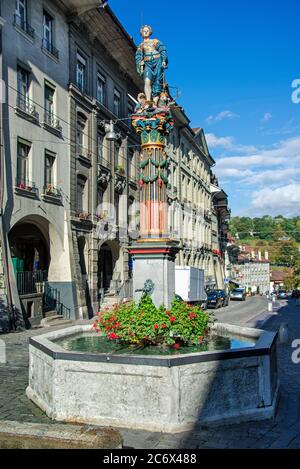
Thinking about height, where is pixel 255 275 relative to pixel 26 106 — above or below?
below

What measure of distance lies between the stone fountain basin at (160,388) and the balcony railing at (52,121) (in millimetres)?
17131

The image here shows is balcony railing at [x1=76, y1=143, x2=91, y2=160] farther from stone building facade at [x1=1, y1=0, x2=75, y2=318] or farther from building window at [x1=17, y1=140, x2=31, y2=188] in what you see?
building window at [x1=17, y1=140, x2=31, y2=188]

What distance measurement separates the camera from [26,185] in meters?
20.5

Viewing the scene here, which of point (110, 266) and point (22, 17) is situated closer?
Answer: point (22, 17)

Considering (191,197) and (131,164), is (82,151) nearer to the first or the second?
(131,164)

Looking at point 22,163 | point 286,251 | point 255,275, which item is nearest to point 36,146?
point 22,163

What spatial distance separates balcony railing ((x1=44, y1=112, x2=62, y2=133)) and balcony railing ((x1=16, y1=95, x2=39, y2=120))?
1.09 metres

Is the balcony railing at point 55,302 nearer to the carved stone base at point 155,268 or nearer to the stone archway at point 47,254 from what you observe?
the stone archway at point 47,254

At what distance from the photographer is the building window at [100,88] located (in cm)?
2886

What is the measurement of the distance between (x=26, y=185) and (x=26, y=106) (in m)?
3.48

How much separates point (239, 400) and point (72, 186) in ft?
63.3

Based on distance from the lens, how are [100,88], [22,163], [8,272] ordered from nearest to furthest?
[8,272] < [22,163] < [100,88]

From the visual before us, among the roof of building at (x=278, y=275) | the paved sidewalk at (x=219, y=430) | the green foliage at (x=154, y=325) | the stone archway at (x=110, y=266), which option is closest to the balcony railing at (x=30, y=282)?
the stone archway at (x=110, y=266)
